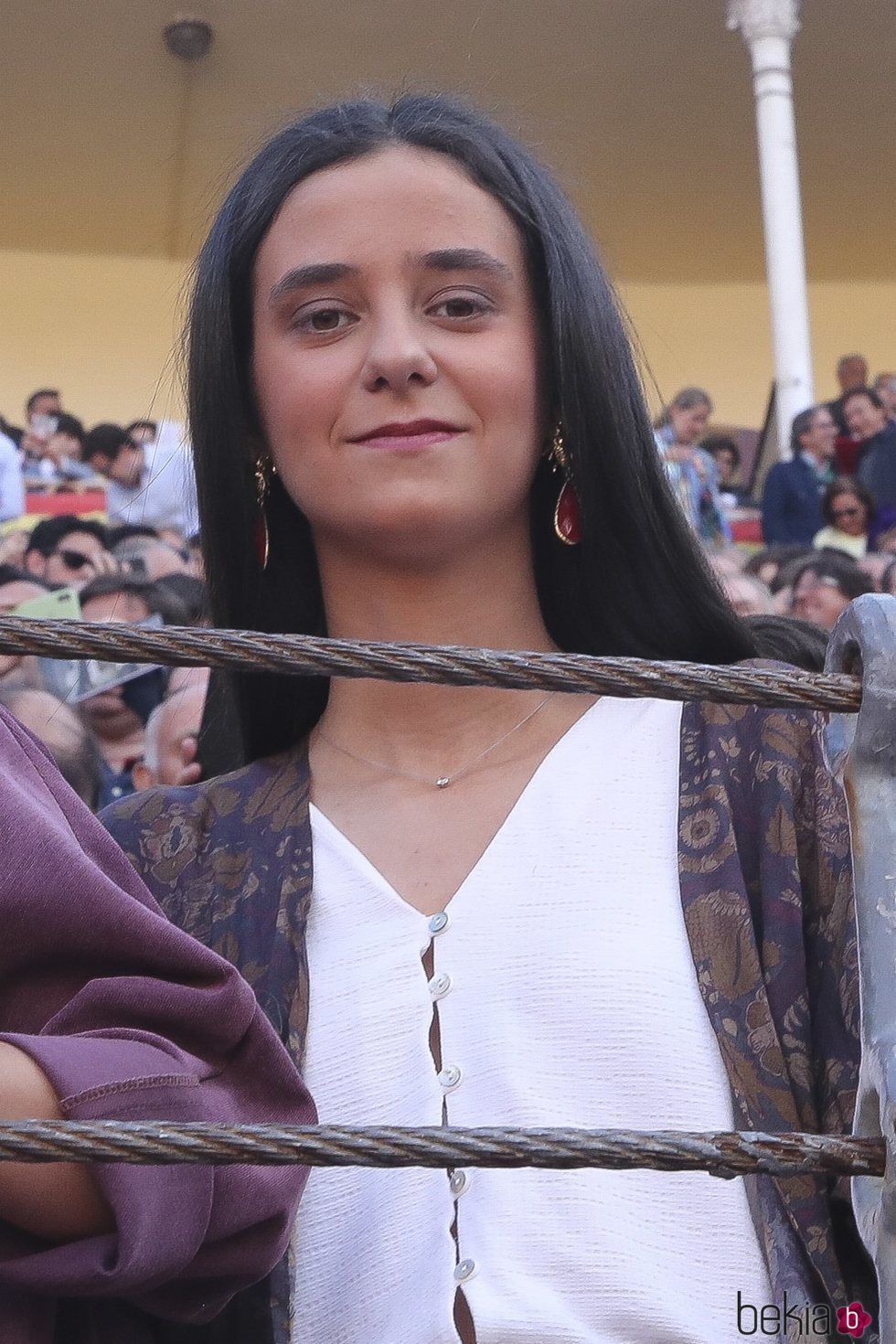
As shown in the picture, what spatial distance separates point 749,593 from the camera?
4.78 meters

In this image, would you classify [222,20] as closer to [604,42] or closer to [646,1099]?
[604,42]

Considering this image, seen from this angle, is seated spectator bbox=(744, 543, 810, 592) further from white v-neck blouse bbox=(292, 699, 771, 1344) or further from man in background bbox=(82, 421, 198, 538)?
white v-neck blouse bbox=(292, 699, 771, 1344)

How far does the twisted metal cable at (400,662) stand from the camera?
1.02m

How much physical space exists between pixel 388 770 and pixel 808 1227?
0.62 meters

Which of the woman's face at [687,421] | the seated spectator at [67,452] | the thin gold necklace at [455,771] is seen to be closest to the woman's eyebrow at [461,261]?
the thin gold necklace at [455,771]

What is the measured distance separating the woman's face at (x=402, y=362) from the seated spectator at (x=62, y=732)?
1398 millimetres

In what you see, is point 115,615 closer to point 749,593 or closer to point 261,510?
point 749,593

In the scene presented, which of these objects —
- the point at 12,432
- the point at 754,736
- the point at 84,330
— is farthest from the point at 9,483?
the point at 754,736

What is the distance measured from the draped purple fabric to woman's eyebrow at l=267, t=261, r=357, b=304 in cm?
73

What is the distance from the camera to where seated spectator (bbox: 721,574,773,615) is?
456 centimetres

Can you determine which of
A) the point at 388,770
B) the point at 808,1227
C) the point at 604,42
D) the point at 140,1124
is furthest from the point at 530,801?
the point at 604,42

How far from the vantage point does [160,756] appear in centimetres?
357

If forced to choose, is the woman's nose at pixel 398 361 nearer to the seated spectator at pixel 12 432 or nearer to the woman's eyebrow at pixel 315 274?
the woman's eyebrow at pixel 315 274

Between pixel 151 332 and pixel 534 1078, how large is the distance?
1370 centimetres
